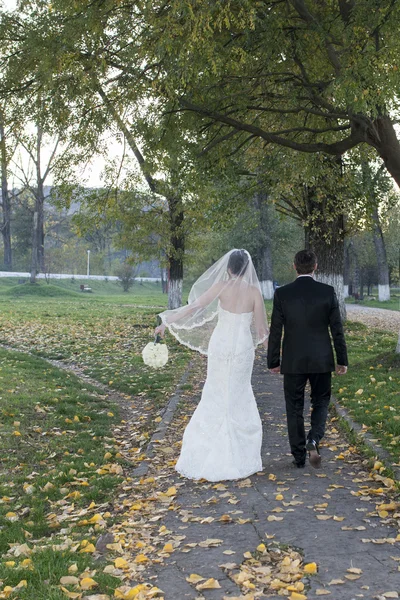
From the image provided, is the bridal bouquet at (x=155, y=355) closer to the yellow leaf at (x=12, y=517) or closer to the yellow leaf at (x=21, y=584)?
the yellow leaf at (x=12, y=517)

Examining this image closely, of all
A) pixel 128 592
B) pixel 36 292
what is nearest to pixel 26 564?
pixel 128 592

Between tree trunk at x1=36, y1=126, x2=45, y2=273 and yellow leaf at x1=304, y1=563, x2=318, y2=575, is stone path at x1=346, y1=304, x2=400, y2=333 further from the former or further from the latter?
yellow leaf at x1=304, y1=563, x2=318, y2=575

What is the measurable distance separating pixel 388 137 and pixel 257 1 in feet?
11.9

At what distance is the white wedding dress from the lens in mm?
7383

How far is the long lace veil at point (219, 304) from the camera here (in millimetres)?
7828

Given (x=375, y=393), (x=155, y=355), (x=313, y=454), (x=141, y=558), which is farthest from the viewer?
(x=375, y=393)

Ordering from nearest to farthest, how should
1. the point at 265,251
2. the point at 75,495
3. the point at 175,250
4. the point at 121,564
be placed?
the point at 121,564, the point at 75,495, the point at 175,250, the point at 265,251

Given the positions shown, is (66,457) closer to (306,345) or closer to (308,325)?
(306,345)

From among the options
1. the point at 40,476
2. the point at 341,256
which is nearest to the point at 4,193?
the point at 341,256

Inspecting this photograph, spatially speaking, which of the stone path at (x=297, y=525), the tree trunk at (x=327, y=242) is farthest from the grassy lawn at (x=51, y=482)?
the tree trunk at (x=327, y=242)

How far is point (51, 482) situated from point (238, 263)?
308cm

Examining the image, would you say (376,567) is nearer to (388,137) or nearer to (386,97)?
(386,97)

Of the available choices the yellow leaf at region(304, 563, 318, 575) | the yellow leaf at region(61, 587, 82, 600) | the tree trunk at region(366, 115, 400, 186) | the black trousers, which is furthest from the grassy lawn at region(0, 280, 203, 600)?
the tree trunk at region(366, 115, 400, 186)

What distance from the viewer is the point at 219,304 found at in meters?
7.90
